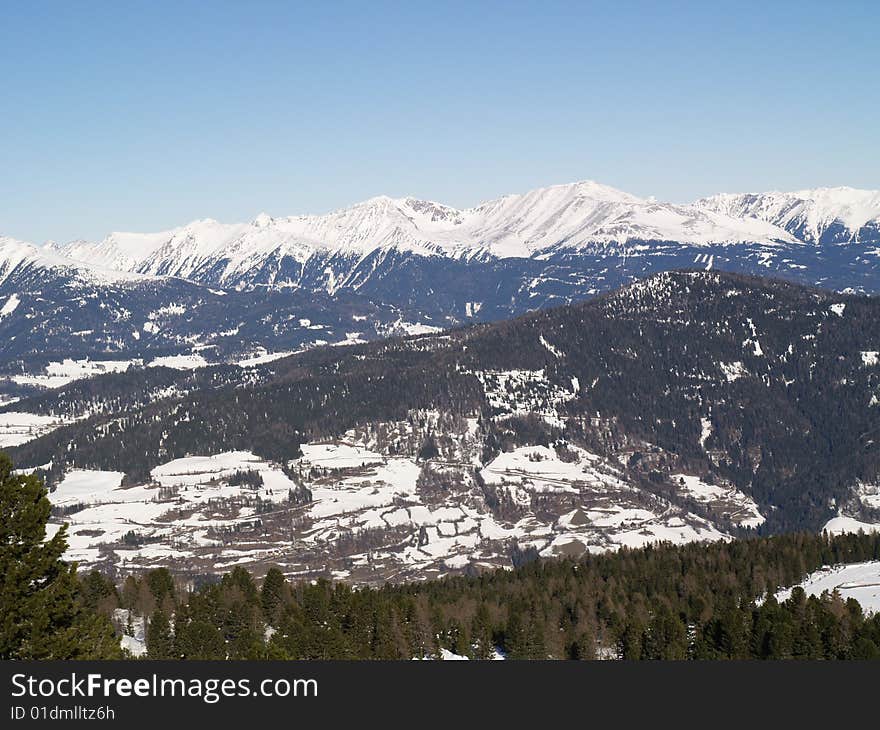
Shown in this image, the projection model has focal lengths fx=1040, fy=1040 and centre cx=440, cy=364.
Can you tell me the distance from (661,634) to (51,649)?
108673 mm

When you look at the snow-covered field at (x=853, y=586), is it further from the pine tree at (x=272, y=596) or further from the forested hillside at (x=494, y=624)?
the pine tree at (x=272, y=596)

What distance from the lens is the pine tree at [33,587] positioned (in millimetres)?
55781

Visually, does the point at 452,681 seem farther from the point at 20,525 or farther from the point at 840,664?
the point at 20,525

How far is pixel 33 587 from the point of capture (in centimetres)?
5838

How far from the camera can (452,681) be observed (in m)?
44.2

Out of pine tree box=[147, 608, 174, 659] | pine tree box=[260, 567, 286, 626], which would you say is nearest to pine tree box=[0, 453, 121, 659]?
pine tree box=[147, 608, 174, 659]

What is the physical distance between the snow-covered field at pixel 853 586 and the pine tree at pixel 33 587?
5464 inches

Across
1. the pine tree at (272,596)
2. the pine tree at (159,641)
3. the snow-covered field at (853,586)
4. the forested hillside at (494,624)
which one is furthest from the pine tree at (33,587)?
the snow-covered field at (853,586)

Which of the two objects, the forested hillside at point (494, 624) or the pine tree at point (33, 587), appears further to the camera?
the forested hillside at point (494, 624)

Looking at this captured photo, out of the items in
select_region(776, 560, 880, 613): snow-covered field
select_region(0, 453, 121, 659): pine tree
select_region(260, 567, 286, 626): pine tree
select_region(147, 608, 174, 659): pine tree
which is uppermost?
select_region(0, 453, 121, 659): pine tree

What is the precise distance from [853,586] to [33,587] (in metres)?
161

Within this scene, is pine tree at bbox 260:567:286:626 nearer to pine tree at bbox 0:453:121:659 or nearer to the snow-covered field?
the snow-covered field

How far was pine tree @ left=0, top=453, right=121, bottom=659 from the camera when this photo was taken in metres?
55.8

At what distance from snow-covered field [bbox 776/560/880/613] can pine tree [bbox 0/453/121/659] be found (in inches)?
5464
